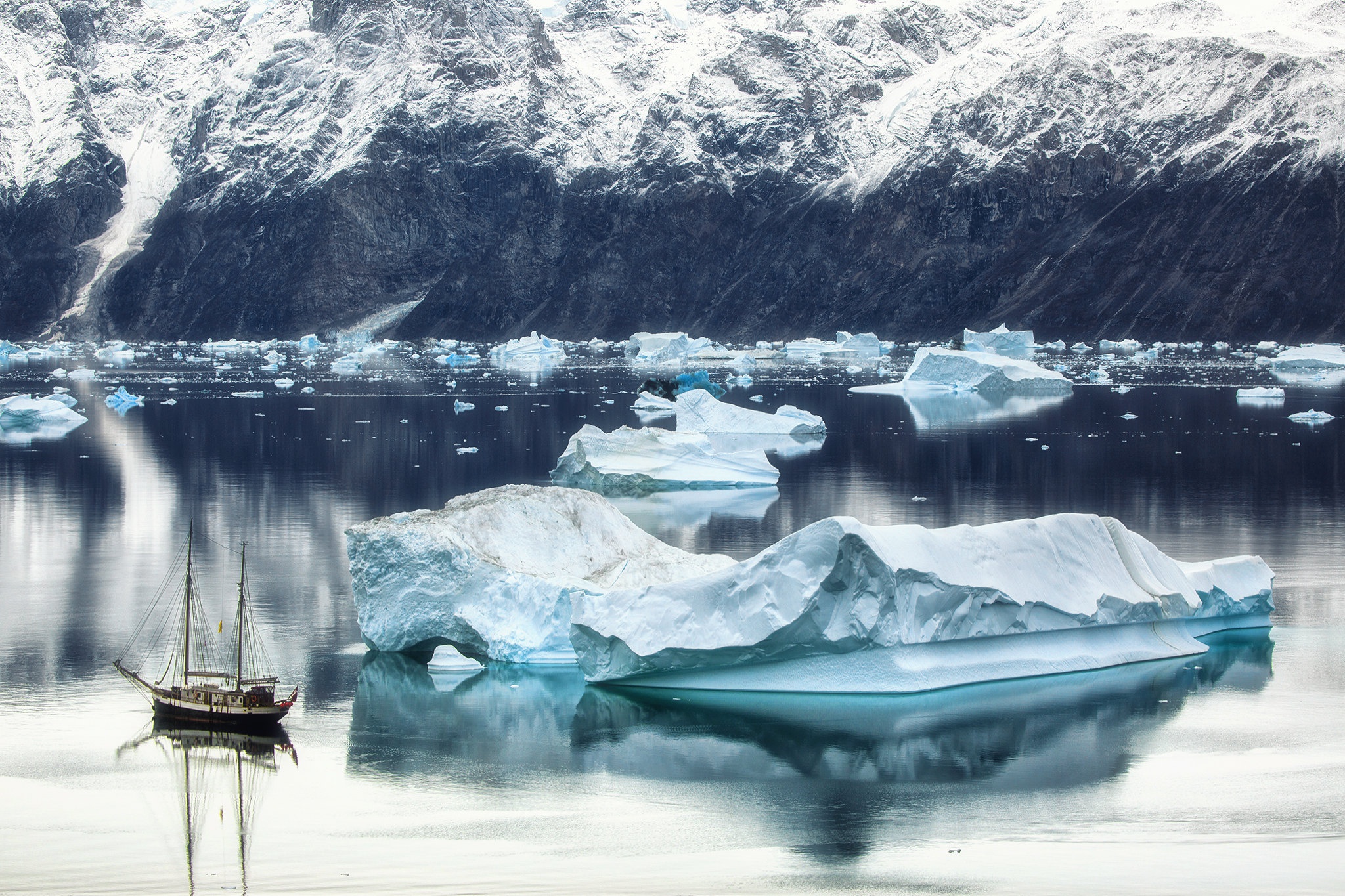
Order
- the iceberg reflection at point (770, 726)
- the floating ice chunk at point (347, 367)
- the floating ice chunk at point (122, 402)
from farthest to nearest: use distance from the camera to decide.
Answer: the floating ice chunk at point (347, 367) < the floating ice chunk at point (122, 402) < the iceberg reflection at point (770, 726)

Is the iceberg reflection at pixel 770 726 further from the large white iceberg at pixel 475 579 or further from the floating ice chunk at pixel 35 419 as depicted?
the floating ice chunk at pixel 35 419

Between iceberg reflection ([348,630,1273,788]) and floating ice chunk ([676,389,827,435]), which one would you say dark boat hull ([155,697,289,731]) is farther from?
floating ice chunk ([676,389,827,435])

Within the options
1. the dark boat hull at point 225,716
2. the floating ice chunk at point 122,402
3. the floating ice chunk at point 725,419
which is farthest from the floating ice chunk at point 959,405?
the dark boat hull at point 225,716

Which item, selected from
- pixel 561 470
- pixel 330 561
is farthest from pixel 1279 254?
pixel 330 561

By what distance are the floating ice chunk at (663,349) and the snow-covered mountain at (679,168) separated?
107 ft

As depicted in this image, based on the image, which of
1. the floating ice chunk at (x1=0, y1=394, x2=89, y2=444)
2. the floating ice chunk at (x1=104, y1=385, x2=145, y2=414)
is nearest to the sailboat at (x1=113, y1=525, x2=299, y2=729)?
the floating ice chunk at (x1=0, y1=394, x2=89, y2=444)

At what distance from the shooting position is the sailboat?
13.9 metres

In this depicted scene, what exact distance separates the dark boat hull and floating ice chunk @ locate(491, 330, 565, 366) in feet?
255

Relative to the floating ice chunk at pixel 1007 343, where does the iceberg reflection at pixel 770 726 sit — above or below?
below

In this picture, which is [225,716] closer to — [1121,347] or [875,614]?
[875,614]

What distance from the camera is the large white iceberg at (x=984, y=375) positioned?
60.7 metres

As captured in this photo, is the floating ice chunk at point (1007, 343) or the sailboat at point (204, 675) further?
the floating ice chunk at point (1007, 343)

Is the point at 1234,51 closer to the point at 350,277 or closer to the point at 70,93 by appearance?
the point at 350,277

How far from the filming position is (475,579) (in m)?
16.2
